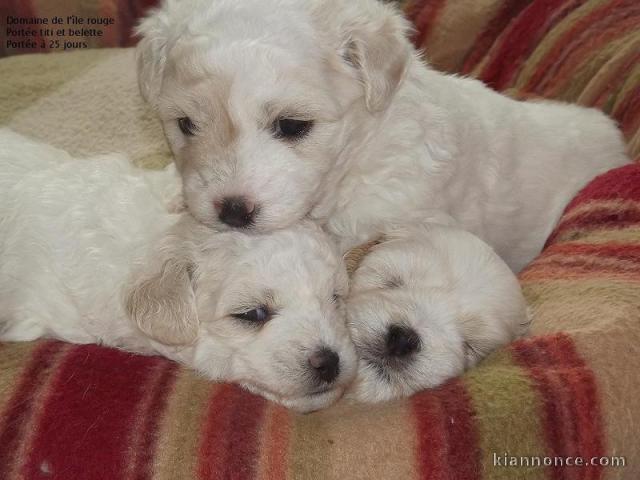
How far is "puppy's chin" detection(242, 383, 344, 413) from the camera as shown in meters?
2.86

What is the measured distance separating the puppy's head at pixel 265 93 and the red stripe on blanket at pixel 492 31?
2359mm

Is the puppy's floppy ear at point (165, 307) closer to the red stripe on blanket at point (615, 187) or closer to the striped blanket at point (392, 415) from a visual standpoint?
the striped blanket at point (392, 415)

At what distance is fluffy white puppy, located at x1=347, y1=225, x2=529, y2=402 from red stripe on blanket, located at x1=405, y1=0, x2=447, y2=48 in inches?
119

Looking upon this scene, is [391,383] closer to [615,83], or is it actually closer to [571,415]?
[571,415]

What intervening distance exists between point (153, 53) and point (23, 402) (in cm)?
170

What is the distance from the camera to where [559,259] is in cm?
363

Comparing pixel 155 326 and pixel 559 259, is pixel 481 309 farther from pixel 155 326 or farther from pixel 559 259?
pixel 155 326

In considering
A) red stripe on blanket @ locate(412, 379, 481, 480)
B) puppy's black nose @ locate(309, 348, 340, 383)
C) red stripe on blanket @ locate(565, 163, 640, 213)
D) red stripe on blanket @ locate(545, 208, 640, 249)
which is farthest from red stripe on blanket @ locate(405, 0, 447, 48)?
red stripe on blanket @ locate(412, 379, 481, 480)

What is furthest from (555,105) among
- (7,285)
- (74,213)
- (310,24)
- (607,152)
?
(7,285)

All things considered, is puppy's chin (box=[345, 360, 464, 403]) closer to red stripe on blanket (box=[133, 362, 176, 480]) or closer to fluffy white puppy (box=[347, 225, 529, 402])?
fluffy white puppy (box=[347, 225, 529, 402])

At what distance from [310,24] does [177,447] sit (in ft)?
6.17

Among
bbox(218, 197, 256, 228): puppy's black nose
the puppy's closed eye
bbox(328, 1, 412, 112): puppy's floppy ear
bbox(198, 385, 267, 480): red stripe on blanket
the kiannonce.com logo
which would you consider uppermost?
bbox(328, 1, 412, 112): puppy's floppy ear

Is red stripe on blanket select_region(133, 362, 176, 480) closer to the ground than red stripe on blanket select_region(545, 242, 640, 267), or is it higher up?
closer to the ground

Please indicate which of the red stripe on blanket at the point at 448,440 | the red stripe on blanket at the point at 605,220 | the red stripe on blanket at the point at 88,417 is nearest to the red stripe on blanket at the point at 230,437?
the red stripe on blanket at the point at 88,417
